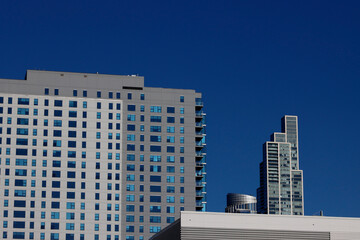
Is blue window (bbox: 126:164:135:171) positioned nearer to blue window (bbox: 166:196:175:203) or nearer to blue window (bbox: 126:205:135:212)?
blue window (bbox: 126:205:135:212)

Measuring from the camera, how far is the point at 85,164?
635ft

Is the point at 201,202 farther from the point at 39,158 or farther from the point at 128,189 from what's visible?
the point at 39,158

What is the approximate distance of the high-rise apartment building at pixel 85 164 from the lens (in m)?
189

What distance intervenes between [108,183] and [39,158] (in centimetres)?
1676

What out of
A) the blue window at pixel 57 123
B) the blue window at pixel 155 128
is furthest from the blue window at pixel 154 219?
the blue window at pixel 57 123

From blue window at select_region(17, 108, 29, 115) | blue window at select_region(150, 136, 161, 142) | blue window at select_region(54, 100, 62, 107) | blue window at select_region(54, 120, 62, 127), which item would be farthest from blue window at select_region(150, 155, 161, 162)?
blue window at select_region(17, 108, 29, 115)

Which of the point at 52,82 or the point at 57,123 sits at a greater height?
the point at 52,82

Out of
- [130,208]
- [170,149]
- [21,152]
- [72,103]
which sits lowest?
[130,208]

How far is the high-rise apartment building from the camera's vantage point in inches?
7446

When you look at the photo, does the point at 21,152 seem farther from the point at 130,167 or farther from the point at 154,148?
the point at 154,148

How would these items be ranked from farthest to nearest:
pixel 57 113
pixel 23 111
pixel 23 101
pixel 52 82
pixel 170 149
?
pixel 170 149 < pixel 52 82 < pixel 57 113 < pixel 23 101 < pixel 23 111

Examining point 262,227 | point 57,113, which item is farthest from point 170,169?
point 262,227

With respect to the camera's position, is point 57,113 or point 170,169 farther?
point 170,169

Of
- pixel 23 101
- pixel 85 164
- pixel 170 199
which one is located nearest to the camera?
pixel 85 164
